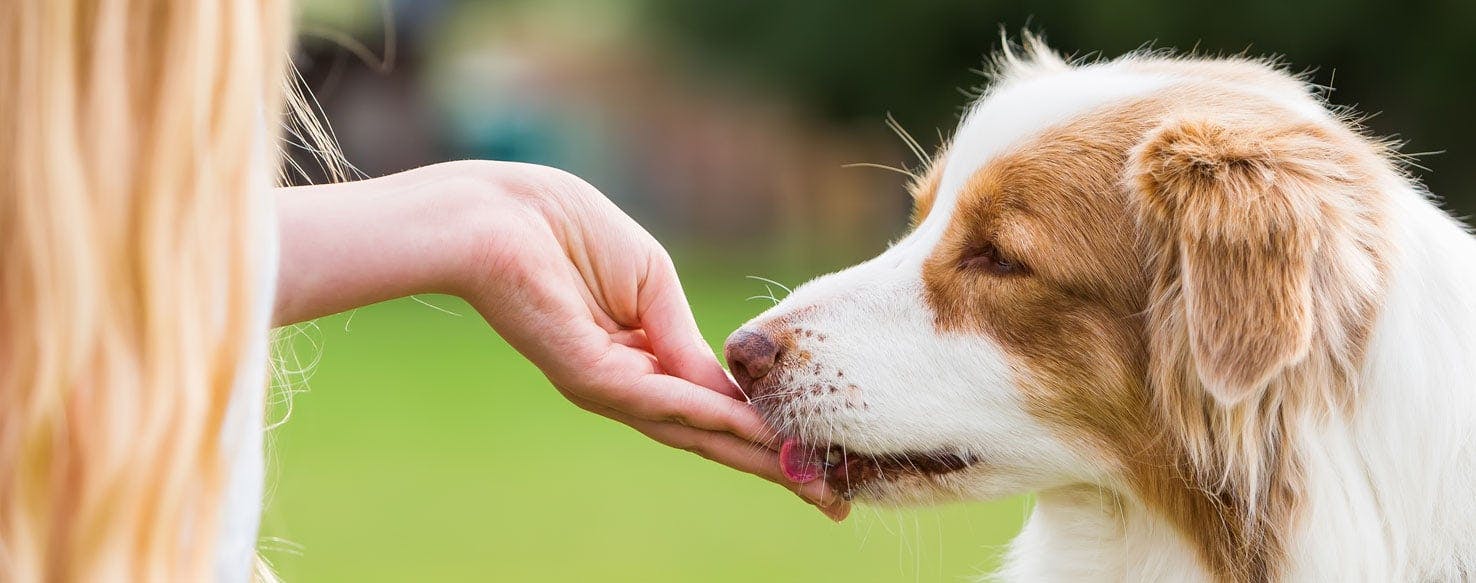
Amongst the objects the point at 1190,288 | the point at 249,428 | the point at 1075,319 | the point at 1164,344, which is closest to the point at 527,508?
the point at 1075,319

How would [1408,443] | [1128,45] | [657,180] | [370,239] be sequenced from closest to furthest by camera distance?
1. [370,239]
2. [1408,443]
3. [1128,45]
4. [657,180]

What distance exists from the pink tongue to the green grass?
2.08 meters

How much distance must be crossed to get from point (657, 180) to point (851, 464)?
24.6 metres

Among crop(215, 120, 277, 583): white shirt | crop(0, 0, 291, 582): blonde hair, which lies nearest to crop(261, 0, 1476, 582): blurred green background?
crop(215, 120, 277, 583): white shirt

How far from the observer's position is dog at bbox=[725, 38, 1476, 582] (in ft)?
8.98

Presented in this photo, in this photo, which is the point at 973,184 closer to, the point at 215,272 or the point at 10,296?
the point at 215,272

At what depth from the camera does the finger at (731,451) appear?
2.90 metres

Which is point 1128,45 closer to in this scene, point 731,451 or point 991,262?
point 991,262

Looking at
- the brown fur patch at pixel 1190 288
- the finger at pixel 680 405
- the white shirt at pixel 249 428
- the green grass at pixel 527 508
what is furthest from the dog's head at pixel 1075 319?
the green grass at pixel 527 508

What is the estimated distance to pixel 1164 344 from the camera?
2953 mm

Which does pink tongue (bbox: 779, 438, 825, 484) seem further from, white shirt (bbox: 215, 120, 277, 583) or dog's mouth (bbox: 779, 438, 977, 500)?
white shirt (bbox: 215, 120, 277, 583)

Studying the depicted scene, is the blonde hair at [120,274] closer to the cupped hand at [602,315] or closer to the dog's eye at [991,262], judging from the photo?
the cupped hand at [602,315]

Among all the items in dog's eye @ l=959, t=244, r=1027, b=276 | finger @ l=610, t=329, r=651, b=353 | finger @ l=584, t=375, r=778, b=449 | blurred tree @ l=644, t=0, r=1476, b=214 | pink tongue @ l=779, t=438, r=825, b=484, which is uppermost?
blurred tree @ l=644, t=0, r=1476, b=214

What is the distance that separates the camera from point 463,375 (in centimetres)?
1405
